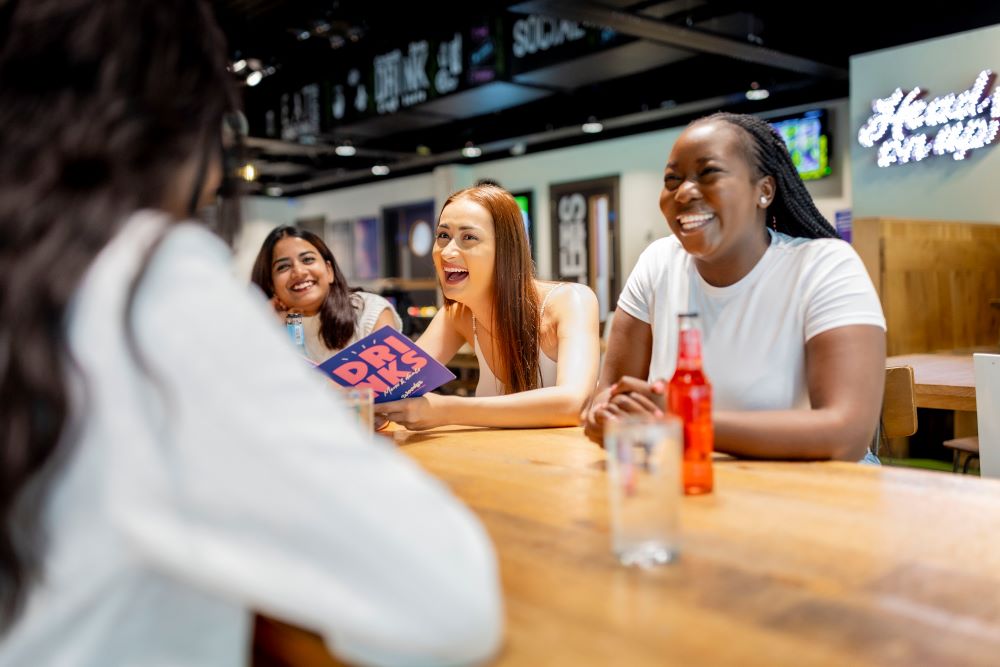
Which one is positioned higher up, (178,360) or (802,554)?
(178,360)

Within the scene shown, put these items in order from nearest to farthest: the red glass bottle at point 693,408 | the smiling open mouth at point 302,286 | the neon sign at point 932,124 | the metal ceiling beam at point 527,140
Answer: the red glass bottle at point 693,408, the smiling open mouth at point 302,286, the neon sign at point 932,124, the metal ceiling beam at point 527,140

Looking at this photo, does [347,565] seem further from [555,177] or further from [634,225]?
[555,177]

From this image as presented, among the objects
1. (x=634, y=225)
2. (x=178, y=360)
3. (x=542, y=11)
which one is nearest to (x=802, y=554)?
(x=178, y=360)

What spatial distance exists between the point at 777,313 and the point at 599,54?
5307mm

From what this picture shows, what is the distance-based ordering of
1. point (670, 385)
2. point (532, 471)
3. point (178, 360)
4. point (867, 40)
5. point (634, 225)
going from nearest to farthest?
1. point (178, 360)
2. point (670, 385)
3. point (532, 471)
4. point (867, 40)
5. point (634, 225)

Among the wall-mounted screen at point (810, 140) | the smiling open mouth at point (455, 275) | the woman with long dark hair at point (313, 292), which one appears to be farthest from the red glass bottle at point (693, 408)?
the wall-mounted screen at point (810, 140)

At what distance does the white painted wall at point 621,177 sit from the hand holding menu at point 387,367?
5.84 metres

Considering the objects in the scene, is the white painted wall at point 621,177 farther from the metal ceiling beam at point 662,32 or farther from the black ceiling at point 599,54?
the metal ceiling beam at point 662,32

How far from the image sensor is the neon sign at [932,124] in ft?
17.8

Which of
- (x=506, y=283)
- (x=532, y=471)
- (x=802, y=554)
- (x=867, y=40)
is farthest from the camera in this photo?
(x=867, y=40)

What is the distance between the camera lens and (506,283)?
8.02 feet

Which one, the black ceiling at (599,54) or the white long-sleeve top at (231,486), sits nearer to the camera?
the white long-sleeve top at (231,486)

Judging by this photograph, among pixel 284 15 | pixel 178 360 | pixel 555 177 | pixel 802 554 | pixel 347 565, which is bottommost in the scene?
pixel 802 554

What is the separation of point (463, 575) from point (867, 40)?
6.79m
